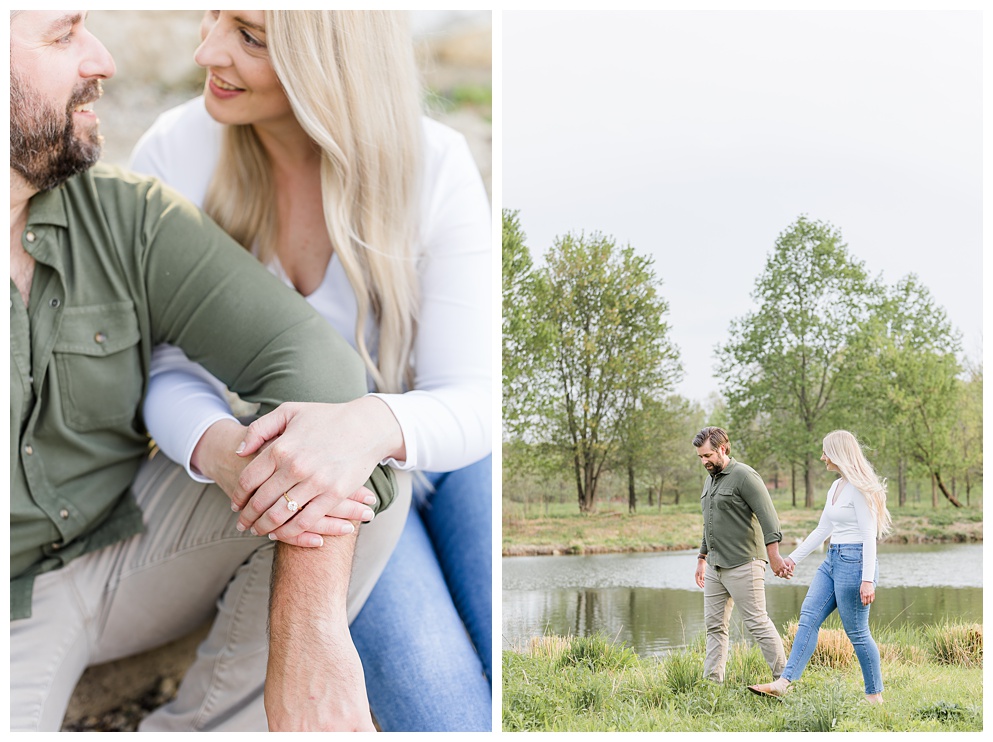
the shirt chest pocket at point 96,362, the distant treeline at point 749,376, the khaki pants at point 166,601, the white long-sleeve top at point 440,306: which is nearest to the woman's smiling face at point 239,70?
the white long-sleeve top at point 440,306

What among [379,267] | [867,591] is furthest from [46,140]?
[867,591]

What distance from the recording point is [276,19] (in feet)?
6.62

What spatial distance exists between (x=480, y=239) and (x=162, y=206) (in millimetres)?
756

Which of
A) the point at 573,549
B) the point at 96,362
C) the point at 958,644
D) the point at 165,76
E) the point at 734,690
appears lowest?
the point at 734,690

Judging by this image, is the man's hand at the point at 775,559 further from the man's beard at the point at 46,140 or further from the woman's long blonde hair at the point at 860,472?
the man's beard at the point at 46,140

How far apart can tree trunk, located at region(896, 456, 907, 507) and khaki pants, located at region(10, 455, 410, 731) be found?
117cm

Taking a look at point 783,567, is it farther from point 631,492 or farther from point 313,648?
point 313,648

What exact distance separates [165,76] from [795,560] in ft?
7.98

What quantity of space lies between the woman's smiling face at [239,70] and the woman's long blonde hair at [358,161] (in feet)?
0.19

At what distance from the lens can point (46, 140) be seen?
6.41 feet

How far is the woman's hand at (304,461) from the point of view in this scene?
1.79m

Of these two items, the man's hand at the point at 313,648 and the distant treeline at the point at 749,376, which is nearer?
the man's hand at the point at 313,648

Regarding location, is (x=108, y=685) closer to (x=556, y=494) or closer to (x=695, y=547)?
(x=556, y=494)

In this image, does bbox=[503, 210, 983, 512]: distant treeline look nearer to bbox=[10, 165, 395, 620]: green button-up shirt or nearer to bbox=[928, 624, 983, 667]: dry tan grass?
bbox=[928, 624, 983, 667]: dry tan grass
